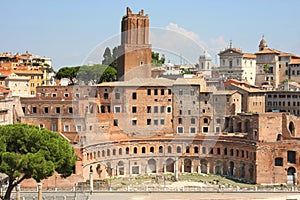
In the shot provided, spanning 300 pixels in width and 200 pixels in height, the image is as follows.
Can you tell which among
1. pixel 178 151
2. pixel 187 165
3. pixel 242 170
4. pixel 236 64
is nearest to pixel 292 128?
pixel 242 170

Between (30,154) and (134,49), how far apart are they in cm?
3069

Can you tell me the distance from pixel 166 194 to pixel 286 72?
40.5 m

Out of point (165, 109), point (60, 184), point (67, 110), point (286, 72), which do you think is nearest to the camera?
point (60, 184)

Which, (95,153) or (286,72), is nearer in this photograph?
(95,153)

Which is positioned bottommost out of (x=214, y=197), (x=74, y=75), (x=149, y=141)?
(x=214, y=197)

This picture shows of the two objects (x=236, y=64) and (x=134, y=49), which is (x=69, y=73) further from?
(x=236, y=64)

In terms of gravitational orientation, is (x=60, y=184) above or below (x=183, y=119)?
below

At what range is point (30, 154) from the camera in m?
32.7

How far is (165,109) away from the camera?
56.5m

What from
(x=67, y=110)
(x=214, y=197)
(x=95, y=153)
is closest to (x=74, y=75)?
(x=67, y=110)

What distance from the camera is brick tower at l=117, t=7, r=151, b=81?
61.4m

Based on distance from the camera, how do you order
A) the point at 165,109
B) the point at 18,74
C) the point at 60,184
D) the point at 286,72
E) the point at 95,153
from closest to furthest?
the point at 60,184, the point at 95,153, the point at 165,109, the point at 18,74, the point at 286,72

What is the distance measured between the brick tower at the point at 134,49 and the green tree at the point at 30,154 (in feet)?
88.1

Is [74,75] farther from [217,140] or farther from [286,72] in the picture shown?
[286,72]
